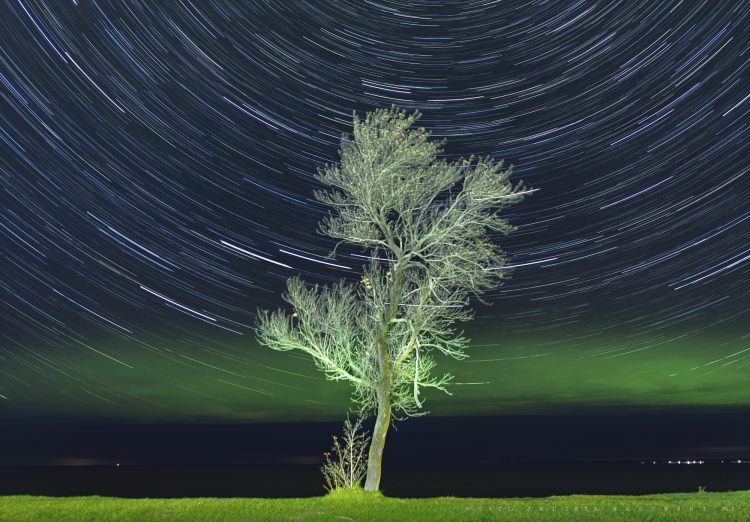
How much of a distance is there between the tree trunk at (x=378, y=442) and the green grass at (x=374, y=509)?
1.56 meters

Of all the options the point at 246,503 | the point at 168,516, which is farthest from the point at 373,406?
the point at 168,516

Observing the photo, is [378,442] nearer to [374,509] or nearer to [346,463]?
[346,463]

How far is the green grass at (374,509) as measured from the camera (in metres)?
16.8

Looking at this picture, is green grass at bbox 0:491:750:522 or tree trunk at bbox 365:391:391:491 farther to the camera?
tree trunk at bbox 365:391:391:491

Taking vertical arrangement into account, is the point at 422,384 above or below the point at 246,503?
above

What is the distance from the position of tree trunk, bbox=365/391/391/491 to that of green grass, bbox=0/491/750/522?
1555 mm

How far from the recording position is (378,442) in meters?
24.1

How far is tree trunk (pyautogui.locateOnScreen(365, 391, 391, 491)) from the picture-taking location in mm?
23594

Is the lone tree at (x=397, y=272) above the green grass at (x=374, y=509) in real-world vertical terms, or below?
above

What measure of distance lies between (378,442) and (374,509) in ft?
18.6

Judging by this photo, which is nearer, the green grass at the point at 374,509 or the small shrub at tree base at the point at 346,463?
the green grass at the point at 374,509

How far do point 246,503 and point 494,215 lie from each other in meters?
12.1

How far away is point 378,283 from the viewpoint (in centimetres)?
2472

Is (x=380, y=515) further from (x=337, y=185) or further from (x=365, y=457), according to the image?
(x=337, y=185)
